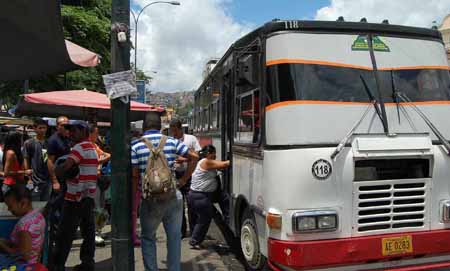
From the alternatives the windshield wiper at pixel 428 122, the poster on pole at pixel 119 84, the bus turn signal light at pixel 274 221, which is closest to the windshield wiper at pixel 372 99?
the windshield wiper at pixel 428 122

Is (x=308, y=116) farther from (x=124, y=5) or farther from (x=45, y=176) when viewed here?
(x=45, y=176)

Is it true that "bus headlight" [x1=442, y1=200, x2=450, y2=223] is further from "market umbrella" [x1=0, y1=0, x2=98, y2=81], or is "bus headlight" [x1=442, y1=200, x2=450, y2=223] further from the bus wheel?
"market umbrella" [x1=0, y1=0, x2=98, y2=81]

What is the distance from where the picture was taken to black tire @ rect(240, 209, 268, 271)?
17.3ft

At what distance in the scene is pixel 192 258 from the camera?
642cm

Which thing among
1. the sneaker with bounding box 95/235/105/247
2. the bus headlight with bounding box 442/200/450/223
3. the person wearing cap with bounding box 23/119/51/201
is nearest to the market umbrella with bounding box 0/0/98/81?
the person wearing cap with bounding box 23/119/51/201

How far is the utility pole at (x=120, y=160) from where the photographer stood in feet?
13.5

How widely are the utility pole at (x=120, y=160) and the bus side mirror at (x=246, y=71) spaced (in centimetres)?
142

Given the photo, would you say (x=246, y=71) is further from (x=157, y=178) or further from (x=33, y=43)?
(x=33, y=43)

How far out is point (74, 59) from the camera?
15.0 ft

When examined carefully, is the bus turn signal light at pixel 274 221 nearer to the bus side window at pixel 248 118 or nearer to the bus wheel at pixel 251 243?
the bus wheel at pixel 251 243

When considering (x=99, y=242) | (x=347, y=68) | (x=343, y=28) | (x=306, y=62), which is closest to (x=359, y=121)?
(x=347, y=68)

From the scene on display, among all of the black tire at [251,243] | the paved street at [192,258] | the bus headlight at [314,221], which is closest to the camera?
the bus headlight at [314,221]

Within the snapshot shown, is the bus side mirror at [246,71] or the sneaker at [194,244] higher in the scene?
the bus side mirror at [246,71]

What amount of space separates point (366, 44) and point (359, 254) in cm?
215
